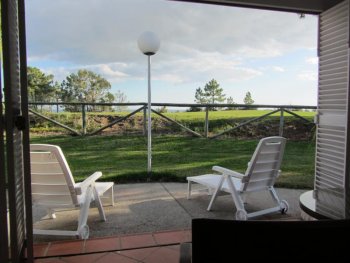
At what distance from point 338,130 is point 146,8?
758 cm

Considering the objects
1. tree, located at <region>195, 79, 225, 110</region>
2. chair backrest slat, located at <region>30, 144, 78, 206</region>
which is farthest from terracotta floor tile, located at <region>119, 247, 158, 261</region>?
tree, located at <region>195, 79, 225, 110</region>

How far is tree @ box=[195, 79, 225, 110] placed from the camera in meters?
11.4

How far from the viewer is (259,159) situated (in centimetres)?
314

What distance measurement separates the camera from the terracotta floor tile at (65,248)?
2.33 m

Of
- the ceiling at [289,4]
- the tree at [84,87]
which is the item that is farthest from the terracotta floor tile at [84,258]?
the tree at [84,87]

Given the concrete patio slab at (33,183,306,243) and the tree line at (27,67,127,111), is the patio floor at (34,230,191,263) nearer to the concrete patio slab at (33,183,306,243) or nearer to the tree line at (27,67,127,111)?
the concrete patio slab at (33,183,306,243)

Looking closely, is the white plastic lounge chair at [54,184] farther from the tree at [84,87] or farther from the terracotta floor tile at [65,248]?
the tree at [84,87]

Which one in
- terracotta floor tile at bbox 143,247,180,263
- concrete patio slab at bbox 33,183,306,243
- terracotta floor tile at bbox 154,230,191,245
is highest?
terracotta floor tile at bbox 154,230,191,245

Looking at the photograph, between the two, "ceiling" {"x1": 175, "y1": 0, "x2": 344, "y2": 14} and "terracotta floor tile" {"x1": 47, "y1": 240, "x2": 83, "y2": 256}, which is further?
"ceiling" {"x1": 175, "y1": 0, "x2": 344, "y2": 14}

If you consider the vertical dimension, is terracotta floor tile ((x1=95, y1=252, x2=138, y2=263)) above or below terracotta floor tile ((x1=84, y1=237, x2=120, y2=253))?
below

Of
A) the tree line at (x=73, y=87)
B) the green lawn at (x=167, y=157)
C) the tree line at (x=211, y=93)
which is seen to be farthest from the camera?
the tree line at (x=211, y=93)

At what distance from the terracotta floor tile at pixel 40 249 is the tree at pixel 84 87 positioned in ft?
26.2

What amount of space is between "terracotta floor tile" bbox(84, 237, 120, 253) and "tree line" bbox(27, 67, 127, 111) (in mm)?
7211

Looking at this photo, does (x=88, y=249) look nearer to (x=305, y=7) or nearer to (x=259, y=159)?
(x=259, y=159)
